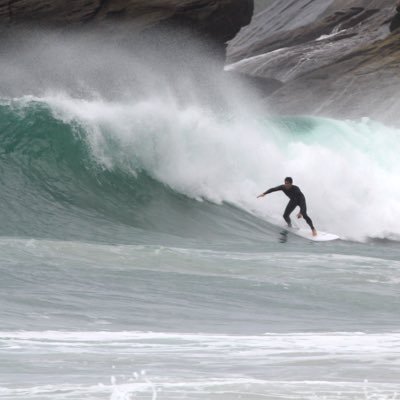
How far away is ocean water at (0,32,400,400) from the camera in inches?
272

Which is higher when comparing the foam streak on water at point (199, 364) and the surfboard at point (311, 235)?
the surfboard at point (311, 235)

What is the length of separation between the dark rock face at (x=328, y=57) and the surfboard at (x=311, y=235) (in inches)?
1354

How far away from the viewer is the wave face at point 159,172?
17.4m

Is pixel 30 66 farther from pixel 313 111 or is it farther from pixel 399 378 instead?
pixel 399 378

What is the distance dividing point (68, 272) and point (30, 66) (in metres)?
27.5

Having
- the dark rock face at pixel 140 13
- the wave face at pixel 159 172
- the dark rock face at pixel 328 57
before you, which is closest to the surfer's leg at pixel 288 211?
the wave face at pixel 159 172

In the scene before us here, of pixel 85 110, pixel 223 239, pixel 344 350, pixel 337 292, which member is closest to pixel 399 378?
pixel 344 350

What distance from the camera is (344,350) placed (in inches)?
309

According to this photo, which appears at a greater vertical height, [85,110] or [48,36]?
[48,36]

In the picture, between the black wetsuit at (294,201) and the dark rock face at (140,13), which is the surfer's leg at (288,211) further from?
the dark rock face at (140,13)

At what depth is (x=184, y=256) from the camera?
531 inches

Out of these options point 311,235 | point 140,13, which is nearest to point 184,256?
point 311,235

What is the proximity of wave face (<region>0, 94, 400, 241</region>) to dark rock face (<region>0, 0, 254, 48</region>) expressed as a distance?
20.2 m

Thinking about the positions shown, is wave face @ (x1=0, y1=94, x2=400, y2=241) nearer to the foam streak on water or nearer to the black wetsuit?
the black wetsuit
